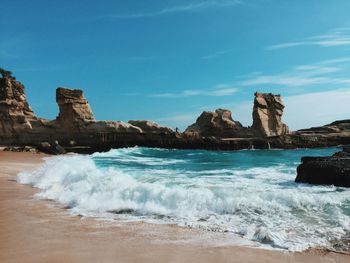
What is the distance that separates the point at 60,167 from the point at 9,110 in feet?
104

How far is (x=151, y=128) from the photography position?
47375mm

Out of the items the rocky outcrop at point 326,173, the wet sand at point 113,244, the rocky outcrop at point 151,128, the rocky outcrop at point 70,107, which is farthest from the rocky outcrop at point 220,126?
the wet sand at point 113,244

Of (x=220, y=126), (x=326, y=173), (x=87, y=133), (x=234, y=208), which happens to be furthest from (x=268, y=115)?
(x=234, y=208)

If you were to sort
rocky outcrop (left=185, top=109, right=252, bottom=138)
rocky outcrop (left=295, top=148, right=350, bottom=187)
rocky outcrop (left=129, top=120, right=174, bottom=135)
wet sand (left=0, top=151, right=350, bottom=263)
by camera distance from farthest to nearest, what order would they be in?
rocky outcrop (left=185, top=109, right=252, bottom=138)
rocky outcrop (left=129, top=120, right=174, bottom=135)
rocky outcrop (left=295, top=148, right=350, bottom=187)
wet sand (left=0, top=151, right=350, bottom=263)

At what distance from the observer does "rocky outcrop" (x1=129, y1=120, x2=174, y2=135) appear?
47156mm

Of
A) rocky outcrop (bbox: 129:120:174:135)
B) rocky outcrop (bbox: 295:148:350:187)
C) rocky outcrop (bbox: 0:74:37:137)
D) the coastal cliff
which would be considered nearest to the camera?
rocky outcrop (bbox: 295:148:350:187)

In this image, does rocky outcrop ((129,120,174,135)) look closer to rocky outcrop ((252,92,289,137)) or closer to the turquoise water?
rocky outcrop ((252,92,289,137))

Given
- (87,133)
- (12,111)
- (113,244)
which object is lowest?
(113,244)

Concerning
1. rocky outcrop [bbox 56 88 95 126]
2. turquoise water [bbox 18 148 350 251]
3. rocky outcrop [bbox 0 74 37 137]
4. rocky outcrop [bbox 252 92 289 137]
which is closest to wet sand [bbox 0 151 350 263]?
turquoise water [bbox 18 148 350 251]

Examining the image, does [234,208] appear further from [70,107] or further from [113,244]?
[70,107]

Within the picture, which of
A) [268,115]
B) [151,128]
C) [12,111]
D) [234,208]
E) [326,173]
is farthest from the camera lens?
[268,115]

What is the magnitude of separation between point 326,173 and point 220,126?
135 feet

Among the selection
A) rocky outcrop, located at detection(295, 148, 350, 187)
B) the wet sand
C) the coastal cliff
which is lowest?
the wet sand

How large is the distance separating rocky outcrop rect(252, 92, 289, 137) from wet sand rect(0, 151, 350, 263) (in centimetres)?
4549
